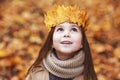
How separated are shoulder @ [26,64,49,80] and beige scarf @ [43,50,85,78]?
0.03m

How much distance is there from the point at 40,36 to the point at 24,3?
0.97 ft

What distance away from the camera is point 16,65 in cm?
359

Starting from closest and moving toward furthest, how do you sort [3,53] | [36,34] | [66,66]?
[66,66] < [3,53] < [36,34]

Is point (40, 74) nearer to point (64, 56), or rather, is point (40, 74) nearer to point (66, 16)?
point (64, 56)

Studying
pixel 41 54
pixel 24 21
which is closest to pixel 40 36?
pixel 24 21

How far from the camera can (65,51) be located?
2.24 metres

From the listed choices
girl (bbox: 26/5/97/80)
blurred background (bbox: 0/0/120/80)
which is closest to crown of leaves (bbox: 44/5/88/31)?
girl (bbox: 26/5/97/80)

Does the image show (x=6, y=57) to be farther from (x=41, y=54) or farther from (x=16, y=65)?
(x=41, y=54)

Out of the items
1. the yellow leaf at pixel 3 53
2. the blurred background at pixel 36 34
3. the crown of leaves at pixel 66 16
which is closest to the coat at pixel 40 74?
the crown of leaves at pixel 66 16

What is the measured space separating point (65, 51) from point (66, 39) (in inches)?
2.0

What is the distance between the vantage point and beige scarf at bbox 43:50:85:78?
2.22m

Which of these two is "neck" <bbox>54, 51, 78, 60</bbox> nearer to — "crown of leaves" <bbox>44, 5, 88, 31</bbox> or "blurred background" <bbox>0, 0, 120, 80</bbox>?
"crown of leaves" <bbox>44, 5, 88, 31</bbox>

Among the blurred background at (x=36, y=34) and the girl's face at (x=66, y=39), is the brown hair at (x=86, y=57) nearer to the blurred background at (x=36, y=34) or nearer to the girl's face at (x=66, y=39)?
the girl's face at (x=66, y=39)

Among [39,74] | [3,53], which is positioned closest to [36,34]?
[3,53]
